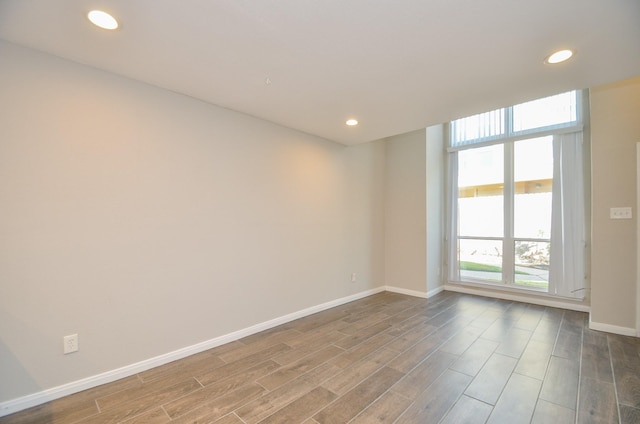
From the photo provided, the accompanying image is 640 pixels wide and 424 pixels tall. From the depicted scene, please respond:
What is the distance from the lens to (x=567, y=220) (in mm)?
3764

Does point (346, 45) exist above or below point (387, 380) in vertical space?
above

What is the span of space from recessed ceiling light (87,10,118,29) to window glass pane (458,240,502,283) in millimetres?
5061

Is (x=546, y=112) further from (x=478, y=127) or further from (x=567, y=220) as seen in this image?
(x=567, y=220)

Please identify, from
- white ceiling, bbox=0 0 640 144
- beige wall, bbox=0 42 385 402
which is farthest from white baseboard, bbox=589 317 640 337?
beige wall, bbox=0 42 385 402

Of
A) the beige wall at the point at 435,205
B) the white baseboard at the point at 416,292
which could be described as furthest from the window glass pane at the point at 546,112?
the white baseboard at the point at 416,292

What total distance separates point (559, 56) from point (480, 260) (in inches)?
136

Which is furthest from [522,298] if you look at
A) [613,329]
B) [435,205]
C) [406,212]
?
[406,212]

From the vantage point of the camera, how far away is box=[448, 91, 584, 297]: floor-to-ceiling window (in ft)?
12.3

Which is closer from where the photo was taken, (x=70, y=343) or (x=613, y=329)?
(x=70, y=343)

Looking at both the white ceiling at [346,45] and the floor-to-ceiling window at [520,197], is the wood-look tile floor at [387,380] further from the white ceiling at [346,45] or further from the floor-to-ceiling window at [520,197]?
the white ceiling at [346,45]

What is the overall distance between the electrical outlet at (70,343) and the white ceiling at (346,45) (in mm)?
1968

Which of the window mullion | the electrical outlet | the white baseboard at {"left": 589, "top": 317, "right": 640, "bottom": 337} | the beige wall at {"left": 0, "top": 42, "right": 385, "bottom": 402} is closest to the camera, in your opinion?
the beige wall at {"left": 0, "top": 42, "right": 385, "bottom": 402}

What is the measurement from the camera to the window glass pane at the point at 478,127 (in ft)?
14.4

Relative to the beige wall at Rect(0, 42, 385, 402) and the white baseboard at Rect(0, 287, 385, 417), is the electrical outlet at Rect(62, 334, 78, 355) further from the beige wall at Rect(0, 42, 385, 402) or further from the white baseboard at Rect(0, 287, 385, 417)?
the white baseboard at Rect(0, 287, 385, 417)
